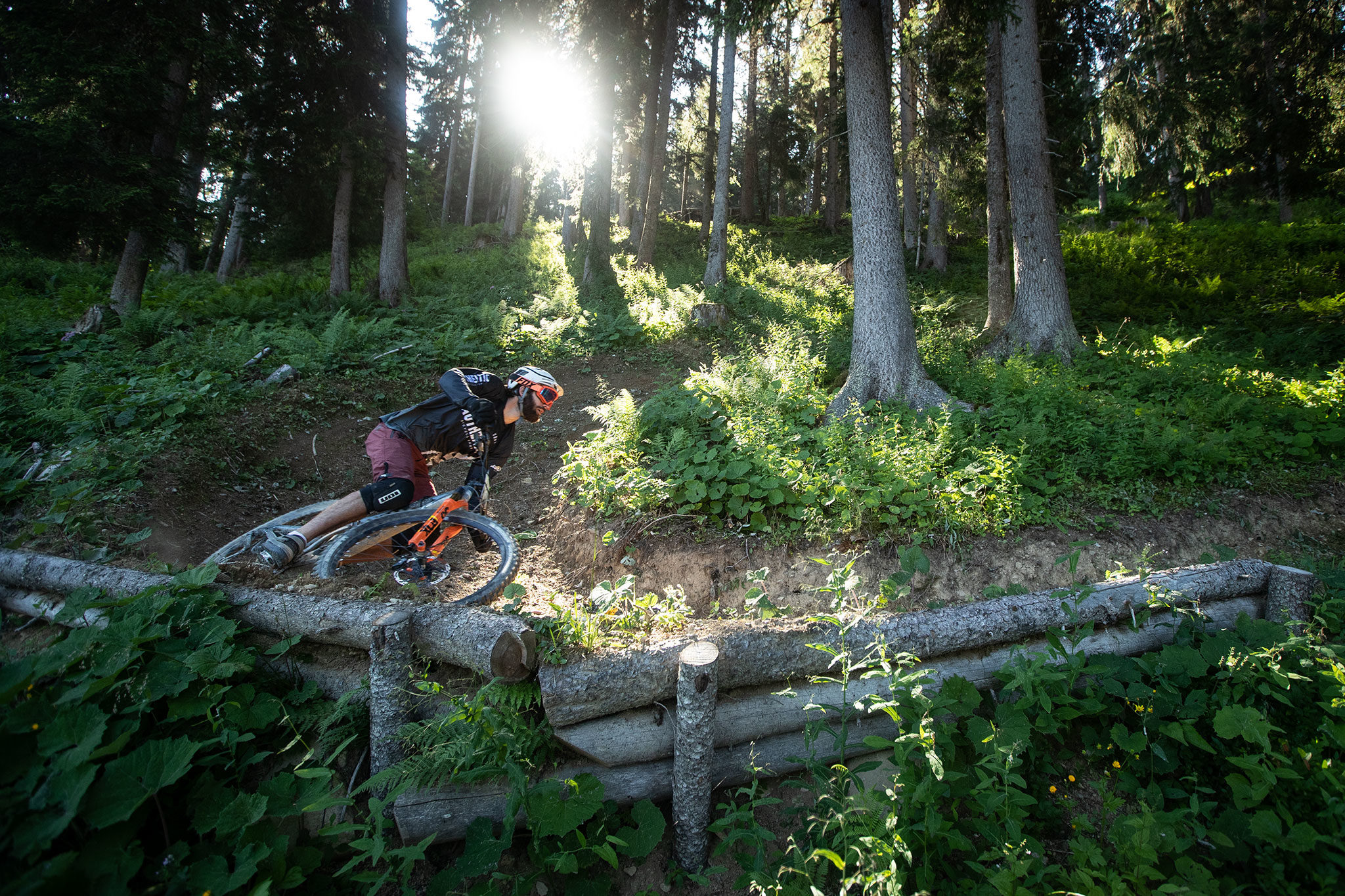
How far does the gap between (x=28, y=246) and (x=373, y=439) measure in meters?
9.44

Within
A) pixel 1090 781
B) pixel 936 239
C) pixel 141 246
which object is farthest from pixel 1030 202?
pixel 141 246

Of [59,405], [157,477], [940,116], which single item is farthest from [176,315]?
[940,116]

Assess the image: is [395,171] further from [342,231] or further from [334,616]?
[334,616]

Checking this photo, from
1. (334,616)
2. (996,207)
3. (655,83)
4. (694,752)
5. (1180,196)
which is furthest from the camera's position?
(1180,196)

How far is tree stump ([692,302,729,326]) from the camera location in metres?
11.9

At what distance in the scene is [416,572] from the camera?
5.05 metres

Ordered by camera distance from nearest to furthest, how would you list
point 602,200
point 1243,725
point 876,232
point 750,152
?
point 1243,725
point 876,232
point 602,200
point 750,152

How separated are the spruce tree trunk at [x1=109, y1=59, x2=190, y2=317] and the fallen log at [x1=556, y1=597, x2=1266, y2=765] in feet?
40.6

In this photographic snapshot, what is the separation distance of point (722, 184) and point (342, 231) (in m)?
9.28

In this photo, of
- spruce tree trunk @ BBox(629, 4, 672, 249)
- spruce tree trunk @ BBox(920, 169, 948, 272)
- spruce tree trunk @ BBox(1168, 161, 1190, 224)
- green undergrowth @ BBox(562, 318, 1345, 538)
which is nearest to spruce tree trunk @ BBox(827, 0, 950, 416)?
green undergrowth @ BBox(562, 318, 1345, 538)

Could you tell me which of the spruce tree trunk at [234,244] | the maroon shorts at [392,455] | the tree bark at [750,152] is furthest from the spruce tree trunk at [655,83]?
the maroon shorts at [392,455]

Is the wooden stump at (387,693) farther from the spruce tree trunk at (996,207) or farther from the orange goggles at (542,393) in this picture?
the spruce tree trunk at (996,207)

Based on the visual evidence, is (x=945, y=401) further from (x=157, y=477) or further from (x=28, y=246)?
(x=28, y=246)

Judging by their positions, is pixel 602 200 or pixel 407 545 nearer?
pixel 407 545
